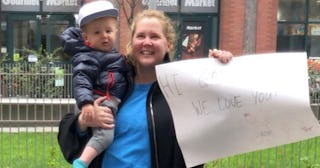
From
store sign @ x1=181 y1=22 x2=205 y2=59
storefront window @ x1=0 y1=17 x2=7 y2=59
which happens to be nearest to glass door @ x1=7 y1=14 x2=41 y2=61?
storefront window @ x1=0 y1=17 x2=7 y2=59

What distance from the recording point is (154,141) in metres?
2.42

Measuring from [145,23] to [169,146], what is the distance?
0.55 m

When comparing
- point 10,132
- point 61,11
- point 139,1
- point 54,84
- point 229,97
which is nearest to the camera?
point 229,97

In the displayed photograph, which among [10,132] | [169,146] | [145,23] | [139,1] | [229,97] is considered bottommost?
[10,132]

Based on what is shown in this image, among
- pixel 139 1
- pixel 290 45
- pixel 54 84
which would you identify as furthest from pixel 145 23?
pixel 290 45

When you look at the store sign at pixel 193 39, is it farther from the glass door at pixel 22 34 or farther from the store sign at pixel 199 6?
the glass door at pixel 22 34

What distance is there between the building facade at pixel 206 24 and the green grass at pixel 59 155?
A: 12.1m

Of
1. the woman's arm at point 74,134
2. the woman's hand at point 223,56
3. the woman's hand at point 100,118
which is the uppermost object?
the woman's hand at point 223,56

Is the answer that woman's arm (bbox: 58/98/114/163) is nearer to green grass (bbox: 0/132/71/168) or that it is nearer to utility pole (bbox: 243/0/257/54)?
green grass (bbox: 0/132/71/168)

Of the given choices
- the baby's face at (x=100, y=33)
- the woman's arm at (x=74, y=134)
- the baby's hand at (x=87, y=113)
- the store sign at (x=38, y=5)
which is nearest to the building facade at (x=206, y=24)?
the store sign at (x=38, y=5)

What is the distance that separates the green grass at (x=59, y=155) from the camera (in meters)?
7.00

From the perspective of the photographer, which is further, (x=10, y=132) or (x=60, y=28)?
(x=60, y=28)

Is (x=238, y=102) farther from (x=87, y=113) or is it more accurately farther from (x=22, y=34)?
(x=22, y=34)

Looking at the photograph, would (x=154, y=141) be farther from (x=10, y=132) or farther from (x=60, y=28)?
(x=60, y=28)
